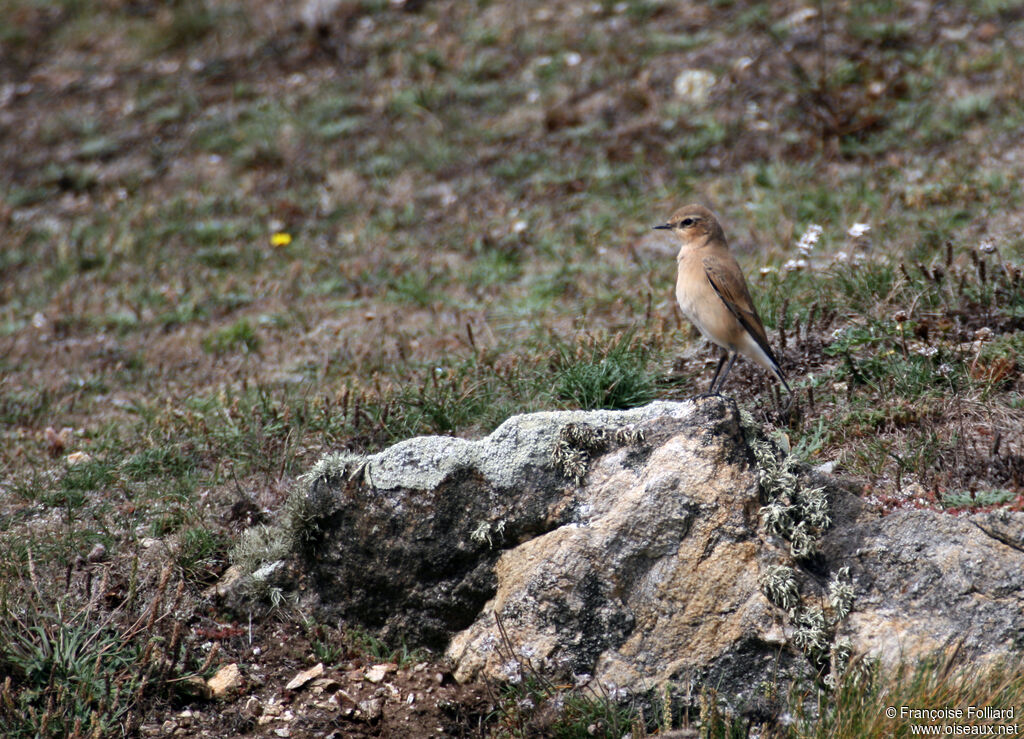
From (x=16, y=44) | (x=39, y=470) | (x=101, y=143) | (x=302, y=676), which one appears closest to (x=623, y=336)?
(x=302, y=676)

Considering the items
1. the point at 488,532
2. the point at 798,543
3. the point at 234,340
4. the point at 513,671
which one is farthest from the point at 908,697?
the point at 234,340

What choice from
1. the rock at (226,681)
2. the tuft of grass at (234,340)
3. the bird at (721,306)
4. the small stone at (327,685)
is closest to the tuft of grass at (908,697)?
the bird at (721,306)

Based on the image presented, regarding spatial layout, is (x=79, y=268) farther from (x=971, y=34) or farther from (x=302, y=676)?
(x=971, y=34)

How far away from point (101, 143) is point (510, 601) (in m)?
9.62

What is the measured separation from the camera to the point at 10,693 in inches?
157

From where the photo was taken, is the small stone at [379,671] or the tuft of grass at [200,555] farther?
the tuft of grass at [200,555]

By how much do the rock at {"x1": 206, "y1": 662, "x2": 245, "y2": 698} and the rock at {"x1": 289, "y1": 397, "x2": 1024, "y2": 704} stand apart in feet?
1.64

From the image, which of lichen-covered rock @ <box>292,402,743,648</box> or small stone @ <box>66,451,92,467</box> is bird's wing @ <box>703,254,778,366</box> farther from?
small stone @ <box>66,451,92,467</box>

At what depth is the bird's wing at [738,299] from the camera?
490 centimetres

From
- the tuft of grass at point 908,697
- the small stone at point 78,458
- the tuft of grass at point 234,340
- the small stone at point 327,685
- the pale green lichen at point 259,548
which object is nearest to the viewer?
the tuft of grass at point 908,697

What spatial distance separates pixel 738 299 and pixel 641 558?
1.58 meters

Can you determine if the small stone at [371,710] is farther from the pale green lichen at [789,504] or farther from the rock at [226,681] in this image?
the pale green lichen at [789,504]

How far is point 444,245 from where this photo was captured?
29.7 ft

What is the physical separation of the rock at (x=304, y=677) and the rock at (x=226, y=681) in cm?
23
